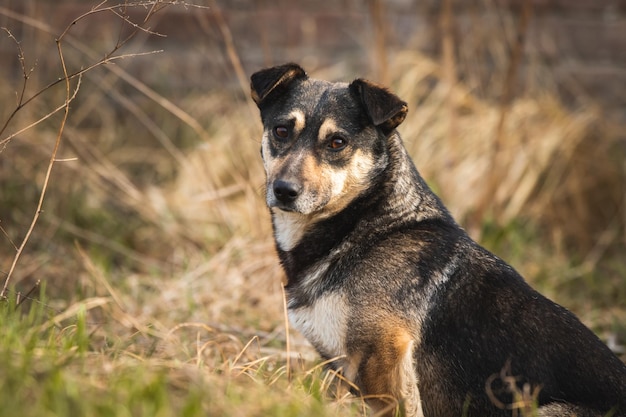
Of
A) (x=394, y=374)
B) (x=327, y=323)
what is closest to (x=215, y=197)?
(x=327, y=323)

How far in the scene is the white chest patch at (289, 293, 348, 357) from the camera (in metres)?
3.54

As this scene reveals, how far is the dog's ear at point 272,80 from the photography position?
3977 millimetres

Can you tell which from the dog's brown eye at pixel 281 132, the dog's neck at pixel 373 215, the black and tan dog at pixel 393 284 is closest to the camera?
the black and tan dog at pixel 393 284

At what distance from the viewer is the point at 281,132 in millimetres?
3951

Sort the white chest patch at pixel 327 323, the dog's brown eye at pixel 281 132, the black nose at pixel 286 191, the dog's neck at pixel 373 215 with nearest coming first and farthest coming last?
the white chest patch at pixel 327 323, the black nose at pixel 286 191, the dog's neck at pixel 373 215, the dog's brown eye at pixel 281 132

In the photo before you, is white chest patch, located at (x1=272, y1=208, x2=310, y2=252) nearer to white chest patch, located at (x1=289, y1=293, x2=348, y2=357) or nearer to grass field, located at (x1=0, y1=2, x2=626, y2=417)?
white chest patch, located at (x1=289, y1=293, x2=348, y2=357)

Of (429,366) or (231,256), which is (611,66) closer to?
(231,256)

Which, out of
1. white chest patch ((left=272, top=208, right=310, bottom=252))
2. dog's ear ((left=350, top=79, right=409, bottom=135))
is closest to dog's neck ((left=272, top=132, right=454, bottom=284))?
white chest patch ((left=272, top=208, right=310, bottom=252))

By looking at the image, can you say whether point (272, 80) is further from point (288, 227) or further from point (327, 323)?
point (327, 323)

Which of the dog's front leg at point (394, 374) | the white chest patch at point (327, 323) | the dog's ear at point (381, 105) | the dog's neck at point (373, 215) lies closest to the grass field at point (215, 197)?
the white chest patch at point (327, 323)

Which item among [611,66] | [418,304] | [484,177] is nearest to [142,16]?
[484,177]

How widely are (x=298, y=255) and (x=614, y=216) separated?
442 cm

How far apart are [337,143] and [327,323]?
2.92 feet

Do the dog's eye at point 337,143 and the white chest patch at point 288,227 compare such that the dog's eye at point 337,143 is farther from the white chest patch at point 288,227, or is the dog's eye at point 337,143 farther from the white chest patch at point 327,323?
the white chest patch at point 327,323
